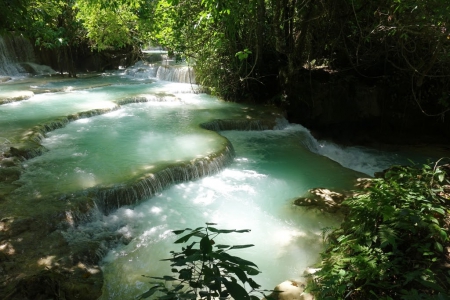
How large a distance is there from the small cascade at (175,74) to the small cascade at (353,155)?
661 cm

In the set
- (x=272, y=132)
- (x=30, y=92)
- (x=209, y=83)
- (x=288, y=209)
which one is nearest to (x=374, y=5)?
(x=272, y=132)

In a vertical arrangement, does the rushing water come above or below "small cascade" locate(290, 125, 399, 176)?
Answer: above

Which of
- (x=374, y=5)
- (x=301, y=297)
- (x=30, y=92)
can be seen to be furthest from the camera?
(x=30, y=92)

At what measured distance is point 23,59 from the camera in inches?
646

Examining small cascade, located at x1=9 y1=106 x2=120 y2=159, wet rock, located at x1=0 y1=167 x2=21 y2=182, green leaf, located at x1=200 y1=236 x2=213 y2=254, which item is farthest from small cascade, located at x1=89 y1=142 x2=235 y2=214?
green leaf, located at x1=200 y1=236 x2=213 y2=254

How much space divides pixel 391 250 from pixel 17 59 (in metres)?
18.5

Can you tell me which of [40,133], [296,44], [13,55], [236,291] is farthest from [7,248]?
[13,55]

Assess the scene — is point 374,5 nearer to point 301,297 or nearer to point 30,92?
point 301,297

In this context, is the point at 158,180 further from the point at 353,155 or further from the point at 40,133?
the point at 353,155

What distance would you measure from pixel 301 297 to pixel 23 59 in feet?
59.8

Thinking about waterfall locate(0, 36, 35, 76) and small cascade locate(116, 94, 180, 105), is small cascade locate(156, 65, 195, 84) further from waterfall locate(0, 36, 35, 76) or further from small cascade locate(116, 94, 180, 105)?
waterfall locate(0, 36, 35, 76)

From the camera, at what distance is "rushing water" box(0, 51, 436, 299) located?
3.88 m

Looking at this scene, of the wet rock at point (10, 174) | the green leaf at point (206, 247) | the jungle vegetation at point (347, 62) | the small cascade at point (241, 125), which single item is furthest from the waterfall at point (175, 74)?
the green leaf at point (206, 247)

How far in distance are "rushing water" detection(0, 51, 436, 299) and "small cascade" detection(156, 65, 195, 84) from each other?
4.59 metres
